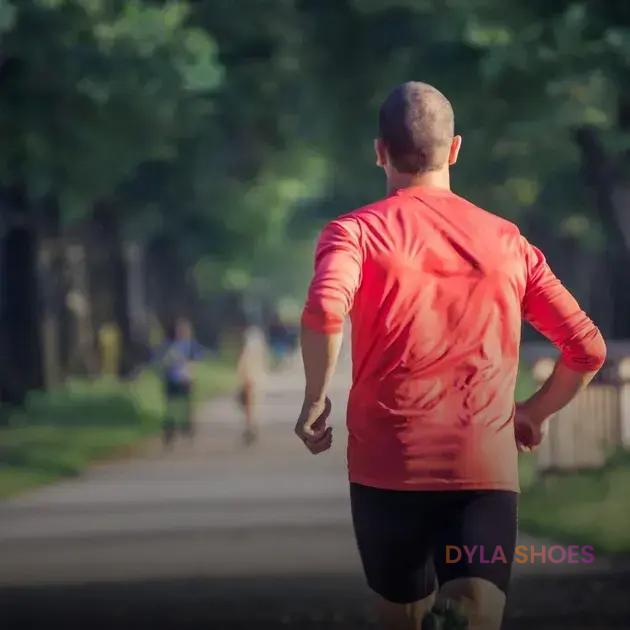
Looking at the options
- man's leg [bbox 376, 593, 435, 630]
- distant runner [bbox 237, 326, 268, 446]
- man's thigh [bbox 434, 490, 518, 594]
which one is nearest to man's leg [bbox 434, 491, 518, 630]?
man's thigh [bbox 434, 490, 518, 594]

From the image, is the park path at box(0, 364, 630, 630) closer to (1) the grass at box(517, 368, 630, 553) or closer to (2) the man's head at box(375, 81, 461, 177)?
(1) the grass at box(517, 368, 630, 553)

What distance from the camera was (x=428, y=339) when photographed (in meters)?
5.18

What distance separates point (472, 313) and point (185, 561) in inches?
303

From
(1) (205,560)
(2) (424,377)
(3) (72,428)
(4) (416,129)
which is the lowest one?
(3) (72,428)

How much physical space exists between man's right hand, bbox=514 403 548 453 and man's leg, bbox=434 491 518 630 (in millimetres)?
302

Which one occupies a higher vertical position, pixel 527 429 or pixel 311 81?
pixel 311 81

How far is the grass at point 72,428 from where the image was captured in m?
20.8

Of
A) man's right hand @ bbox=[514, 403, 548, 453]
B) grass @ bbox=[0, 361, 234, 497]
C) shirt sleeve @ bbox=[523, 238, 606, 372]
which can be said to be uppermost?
shirt sleeve @ bbox=[523, 238, 606, 372]

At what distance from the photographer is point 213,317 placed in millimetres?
85312

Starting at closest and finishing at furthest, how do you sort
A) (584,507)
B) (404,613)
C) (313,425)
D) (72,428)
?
(313,425) < (404,613) < (584,507) < (72,428)

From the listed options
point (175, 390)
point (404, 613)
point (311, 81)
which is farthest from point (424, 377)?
point (311, 81)

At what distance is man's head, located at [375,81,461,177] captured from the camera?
5.17 m

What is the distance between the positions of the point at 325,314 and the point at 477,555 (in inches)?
28.3

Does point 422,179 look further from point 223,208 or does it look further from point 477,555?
point 223,208
